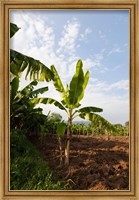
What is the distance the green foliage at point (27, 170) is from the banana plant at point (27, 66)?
460mm

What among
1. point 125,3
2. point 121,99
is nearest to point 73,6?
point 125,3

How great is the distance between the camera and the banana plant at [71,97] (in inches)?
76.7

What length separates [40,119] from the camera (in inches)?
83.4

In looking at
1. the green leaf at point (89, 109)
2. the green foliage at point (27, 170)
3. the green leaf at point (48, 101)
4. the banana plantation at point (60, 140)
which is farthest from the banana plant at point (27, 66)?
the green foliage at point (27, 170)

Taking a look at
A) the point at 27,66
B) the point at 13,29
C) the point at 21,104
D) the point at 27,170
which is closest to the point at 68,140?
the point at 27,170

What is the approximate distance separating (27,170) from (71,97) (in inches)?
24.5

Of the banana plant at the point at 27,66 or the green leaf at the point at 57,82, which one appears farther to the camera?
the green leaf at the point at 57,82

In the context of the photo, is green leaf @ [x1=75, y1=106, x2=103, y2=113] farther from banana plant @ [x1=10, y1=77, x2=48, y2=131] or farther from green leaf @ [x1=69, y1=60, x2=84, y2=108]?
banana plant @ [x1=10, y1=77, x2=48, y2=131]

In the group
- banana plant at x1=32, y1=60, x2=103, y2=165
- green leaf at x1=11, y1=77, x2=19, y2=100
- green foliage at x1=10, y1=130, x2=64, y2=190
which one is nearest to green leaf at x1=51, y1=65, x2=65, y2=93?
banana plant at x1=32, y1=60, x2=103, y2=165

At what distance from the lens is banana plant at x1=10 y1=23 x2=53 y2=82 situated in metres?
1.84

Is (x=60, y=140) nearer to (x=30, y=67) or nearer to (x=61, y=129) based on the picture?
(x=61, y=129)

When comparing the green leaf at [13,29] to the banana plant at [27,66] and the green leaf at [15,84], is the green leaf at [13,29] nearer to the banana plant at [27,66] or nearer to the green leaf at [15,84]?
the banana plant at [27,66]

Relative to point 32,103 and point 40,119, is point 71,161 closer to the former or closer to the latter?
point 40,119

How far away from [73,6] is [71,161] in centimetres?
112
